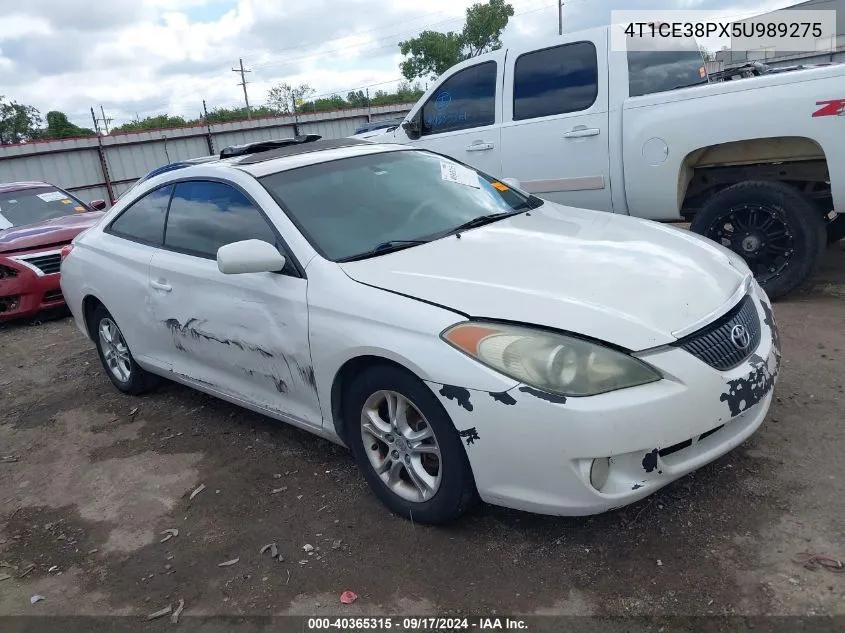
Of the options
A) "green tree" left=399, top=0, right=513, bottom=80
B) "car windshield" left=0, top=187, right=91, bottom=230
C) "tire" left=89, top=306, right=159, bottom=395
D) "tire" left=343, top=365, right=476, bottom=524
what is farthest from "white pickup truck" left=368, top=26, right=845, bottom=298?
"green tree" left=399, top=0, right=513, bottom=80

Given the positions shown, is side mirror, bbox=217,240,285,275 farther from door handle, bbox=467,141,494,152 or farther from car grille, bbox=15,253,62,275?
car grille, bbox=15,253,62,275

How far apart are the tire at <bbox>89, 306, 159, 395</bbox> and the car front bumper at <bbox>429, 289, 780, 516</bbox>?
2.98 meters

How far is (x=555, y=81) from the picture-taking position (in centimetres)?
588

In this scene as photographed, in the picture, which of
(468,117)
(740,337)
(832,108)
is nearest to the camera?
(740,337)

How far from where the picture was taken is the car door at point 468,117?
621cm

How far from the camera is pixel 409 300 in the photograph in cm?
271

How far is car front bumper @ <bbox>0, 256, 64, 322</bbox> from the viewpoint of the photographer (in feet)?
24.0

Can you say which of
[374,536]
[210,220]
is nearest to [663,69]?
[210,220]

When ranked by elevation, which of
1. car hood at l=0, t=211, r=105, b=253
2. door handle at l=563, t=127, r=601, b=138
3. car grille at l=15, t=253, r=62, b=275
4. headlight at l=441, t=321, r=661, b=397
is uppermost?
door handle at l=563, t=127, r=601, b=138

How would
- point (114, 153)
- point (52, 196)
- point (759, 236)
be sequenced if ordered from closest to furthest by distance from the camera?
point (759, 236) → point (52, 196) → point (114, 153)

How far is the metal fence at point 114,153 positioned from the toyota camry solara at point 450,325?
16.8m

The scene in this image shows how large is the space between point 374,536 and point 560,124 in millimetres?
4088

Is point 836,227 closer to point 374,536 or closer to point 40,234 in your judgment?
point 374,536

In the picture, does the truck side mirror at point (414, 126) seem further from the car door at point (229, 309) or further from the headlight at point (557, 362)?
the headlight at point (557, 362)
